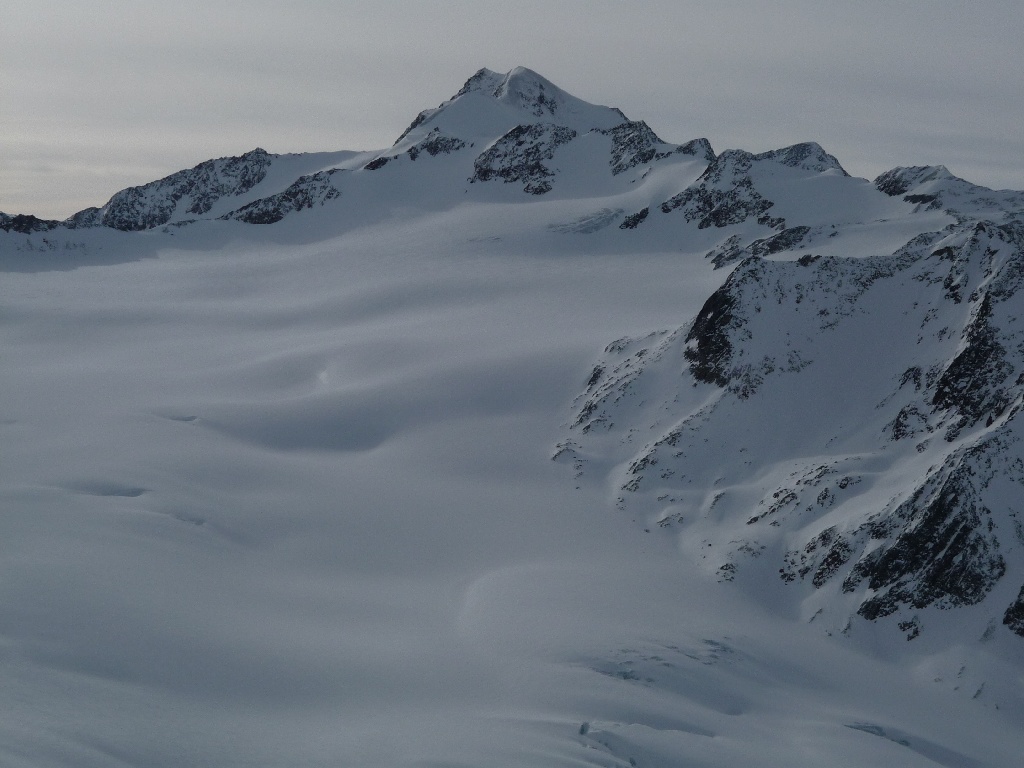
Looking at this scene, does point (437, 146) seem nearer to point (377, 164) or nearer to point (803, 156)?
point (377, 164)

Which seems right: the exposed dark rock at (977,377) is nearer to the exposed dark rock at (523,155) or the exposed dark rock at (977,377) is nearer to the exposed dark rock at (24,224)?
the exposed dark rock at (523,155)

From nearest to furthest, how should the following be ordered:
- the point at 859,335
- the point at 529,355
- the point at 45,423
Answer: the point at 859,335, the point at 45,423, the point at 529,355

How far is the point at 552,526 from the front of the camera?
42.0 metres

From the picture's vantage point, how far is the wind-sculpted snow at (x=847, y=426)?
34625 mm

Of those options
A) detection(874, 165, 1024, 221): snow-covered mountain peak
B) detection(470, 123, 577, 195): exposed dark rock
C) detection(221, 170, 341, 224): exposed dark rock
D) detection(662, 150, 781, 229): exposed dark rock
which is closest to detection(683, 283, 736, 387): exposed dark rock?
detection(874, 165, 1024, 221): snow-covered mountain peak

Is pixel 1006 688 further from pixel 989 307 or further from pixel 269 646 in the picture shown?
pixel 269 646

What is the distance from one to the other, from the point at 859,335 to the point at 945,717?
22931mm

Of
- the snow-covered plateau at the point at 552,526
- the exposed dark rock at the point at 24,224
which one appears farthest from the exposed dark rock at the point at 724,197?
the exposed dark rock at the point at 24,224

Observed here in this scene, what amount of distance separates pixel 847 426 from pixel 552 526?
16.1 metres

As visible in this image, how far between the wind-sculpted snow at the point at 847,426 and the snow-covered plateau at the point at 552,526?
0.16 m

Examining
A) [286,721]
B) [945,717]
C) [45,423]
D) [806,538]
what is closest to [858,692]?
[945,717]

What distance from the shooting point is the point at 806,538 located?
37.8 meters

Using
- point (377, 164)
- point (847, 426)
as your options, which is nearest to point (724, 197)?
point (847, 426)

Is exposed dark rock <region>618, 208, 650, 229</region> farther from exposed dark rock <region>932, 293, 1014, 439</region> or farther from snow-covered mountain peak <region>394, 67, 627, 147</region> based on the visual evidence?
exposed dark rock <region>932, 293, 1014, 439</region>
